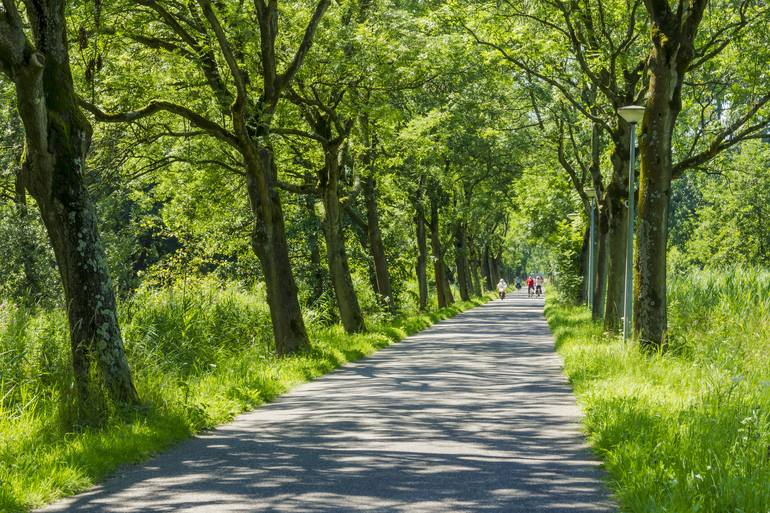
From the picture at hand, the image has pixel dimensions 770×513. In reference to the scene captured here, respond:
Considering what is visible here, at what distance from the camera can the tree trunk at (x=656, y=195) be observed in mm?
13727

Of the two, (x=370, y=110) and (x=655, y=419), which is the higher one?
(x=370, y=110)

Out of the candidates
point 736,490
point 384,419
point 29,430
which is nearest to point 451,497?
point 736,490

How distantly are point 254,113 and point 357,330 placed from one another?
914cm

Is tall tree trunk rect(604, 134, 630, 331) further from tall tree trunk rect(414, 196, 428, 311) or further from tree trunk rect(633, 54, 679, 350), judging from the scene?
tall tree trunk rect(414, 196, 428, 311)

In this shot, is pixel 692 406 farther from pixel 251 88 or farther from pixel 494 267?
pixel 494 267

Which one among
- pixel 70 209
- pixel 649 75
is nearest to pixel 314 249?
pixel 649 75

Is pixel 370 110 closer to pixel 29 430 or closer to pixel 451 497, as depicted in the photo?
pixel 29 430

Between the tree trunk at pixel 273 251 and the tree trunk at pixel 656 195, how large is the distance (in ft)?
21.7

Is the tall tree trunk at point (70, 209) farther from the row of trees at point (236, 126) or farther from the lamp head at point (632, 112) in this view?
the lamp head at point (632, 112)

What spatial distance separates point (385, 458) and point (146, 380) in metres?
3.75

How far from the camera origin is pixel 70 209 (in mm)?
9109

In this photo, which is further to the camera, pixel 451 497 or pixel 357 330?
pixel 357 330

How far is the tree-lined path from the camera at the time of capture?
245 inches

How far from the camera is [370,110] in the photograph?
793 inches
